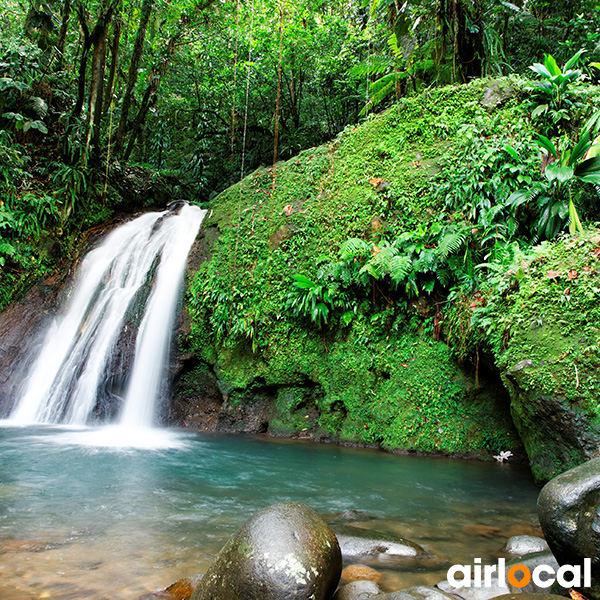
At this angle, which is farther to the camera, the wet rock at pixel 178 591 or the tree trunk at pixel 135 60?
the tree trunk at pixel 135 60

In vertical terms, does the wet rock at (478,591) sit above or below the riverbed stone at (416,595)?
below

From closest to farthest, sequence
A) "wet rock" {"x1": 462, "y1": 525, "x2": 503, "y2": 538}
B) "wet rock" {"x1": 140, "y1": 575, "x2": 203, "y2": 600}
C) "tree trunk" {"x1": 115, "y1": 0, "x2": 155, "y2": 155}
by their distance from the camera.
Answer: "wet rock" {"x1": 140, "y1": 575, "x2": 203, "y2": 600} → "wet rock" {"x1": 462, "y1": 525, "x2": 503, "y2": 538} → "tree trunk" {"x1": 115, "y1": 0, "x2": 155, "y2": 155}

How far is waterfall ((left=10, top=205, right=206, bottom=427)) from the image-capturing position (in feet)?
26.9

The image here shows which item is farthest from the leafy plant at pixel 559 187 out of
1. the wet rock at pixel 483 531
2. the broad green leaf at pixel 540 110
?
the wet rock at pixel 483 531

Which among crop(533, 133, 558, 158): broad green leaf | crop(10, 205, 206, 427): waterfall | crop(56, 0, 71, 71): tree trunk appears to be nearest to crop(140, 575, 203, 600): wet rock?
crop(10, 205, 206, 427): waterfall

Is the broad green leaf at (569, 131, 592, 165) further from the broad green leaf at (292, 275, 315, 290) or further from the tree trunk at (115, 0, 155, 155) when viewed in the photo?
the tree trunk at (115, 0, 155, 155)

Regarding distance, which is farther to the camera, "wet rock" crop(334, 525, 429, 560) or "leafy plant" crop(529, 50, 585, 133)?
"leafy plant" crop(529, 50, 585, 133)

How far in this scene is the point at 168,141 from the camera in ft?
61.9

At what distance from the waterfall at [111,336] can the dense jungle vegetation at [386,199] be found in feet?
2.43

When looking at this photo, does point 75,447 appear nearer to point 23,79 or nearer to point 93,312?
point 93,312

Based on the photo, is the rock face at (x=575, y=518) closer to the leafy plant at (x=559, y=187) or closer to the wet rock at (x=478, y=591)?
the wet rock at (x=478, y=591)

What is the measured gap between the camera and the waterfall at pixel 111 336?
323 inches

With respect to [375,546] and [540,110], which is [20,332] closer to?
[375,546]

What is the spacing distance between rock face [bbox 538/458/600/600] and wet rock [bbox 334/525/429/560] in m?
0.99
